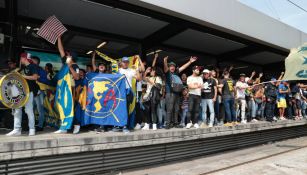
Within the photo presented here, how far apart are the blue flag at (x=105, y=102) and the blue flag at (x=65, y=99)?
19.8 inches

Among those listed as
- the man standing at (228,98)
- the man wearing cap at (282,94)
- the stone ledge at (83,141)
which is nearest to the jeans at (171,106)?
the stone ledge at (83,141)

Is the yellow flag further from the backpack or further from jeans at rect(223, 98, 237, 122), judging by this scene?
the backpack

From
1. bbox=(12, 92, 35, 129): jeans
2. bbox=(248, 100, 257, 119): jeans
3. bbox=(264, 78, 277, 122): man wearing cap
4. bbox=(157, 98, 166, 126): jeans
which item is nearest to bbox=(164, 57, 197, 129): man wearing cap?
bbox=(157, 98, 166, 126): jeans

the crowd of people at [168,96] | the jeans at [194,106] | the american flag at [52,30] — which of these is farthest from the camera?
the jeans at [194,106]

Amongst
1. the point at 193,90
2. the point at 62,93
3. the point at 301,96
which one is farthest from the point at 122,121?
the point at 301,96

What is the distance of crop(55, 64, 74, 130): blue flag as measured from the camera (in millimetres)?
6023

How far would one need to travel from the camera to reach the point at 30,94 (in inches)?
226

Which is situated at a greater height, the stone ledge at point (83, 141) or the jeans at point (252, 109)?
the jeans at point (252, 109)

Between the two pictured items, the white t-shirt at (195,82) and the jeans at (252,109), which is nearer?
the white t-shirt at (195,82)

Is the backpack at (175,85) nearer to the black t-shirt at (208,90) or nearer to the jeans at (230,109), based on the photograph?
the black t-shirt at (208,90)

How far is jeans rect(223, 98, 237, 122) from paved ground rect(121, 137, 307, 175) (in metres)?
1.12

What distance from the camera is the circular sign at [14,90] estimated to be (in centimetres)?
517

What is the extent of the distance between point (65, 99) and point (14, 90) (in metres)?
1.05

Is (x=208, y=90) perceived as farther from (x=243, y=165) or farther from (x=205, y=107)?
(x=243, y=165)
